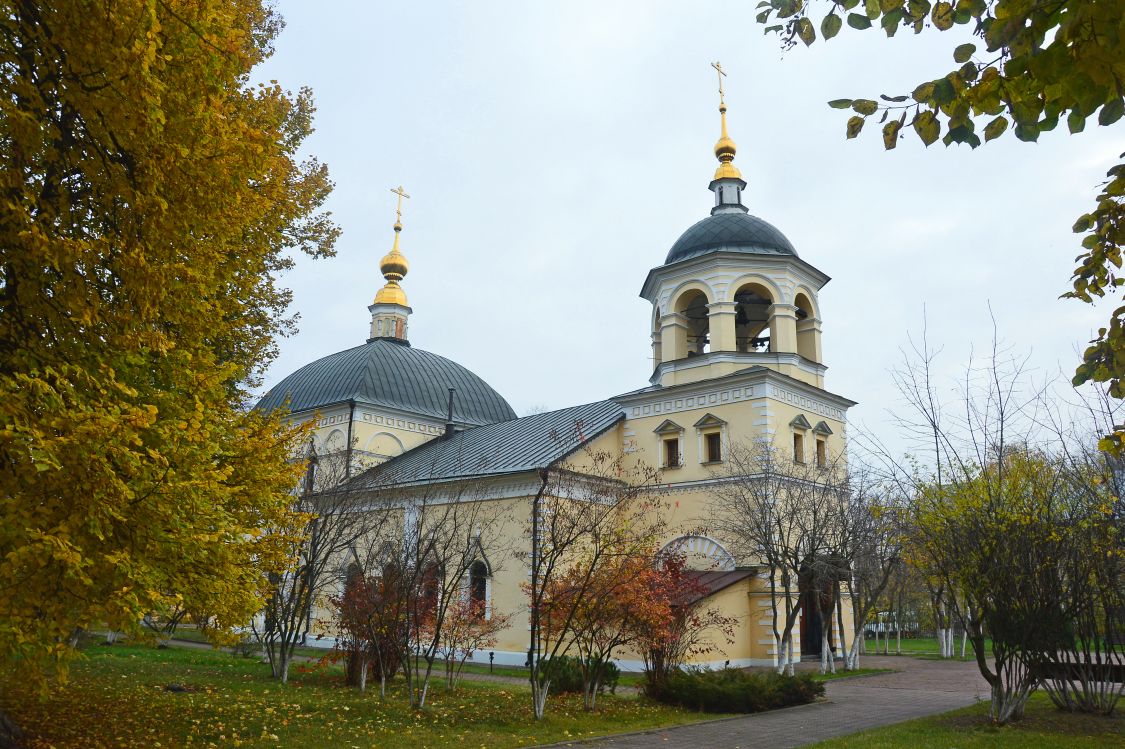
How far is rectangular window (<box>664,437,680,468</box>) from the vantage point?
21.9 metres

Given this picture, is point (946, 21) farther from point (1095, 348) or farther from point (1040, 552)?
point (1040, 552)

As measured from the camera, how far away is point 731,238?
2212 cm

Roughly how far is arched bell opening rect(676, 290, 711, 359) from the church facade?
0.17 ft

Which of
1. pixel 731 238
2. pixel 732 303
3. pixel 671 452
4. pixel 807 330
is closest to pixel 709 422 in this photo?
pixel 671 452

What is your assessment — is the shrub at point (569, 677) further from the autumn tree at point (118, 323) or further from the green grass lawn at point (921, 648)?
the green grass lawn at point (921, 648)

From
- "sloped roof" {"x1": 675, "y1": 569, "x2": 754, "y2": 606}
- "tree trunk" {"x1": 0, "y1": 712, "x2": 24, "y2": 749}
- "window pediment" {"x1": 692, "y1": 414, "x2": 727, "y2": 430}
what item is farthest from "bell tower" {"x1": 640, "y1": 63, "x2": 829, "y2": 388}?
"tree trunk" {"x1": 0, "y1": 712, "x2": 24, "y2": 749}

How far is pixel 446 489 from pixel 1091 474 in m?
15.3

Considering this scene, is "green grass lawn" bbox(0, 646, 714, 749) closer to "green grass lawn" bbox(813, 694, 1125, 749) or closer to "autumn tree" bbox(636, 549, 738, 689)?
"autumn tree" bbox(636, 549, 738, 689)

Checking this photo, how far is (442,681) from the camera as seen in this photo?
15.6m

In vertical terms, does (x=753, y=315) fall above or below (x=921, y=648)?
above

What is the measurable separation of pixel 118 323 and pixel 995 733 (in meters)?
10.9

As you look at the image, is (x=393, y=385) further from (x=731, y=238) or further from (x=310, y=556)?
(x=731, y=238)

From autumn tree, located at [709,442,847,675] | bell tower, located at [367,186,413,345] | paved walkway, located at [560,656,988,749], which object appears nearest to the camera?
paved walkway, located at [560,656,988,749]

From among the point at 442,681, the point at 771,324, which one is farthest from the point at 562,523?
the point at 771,324
